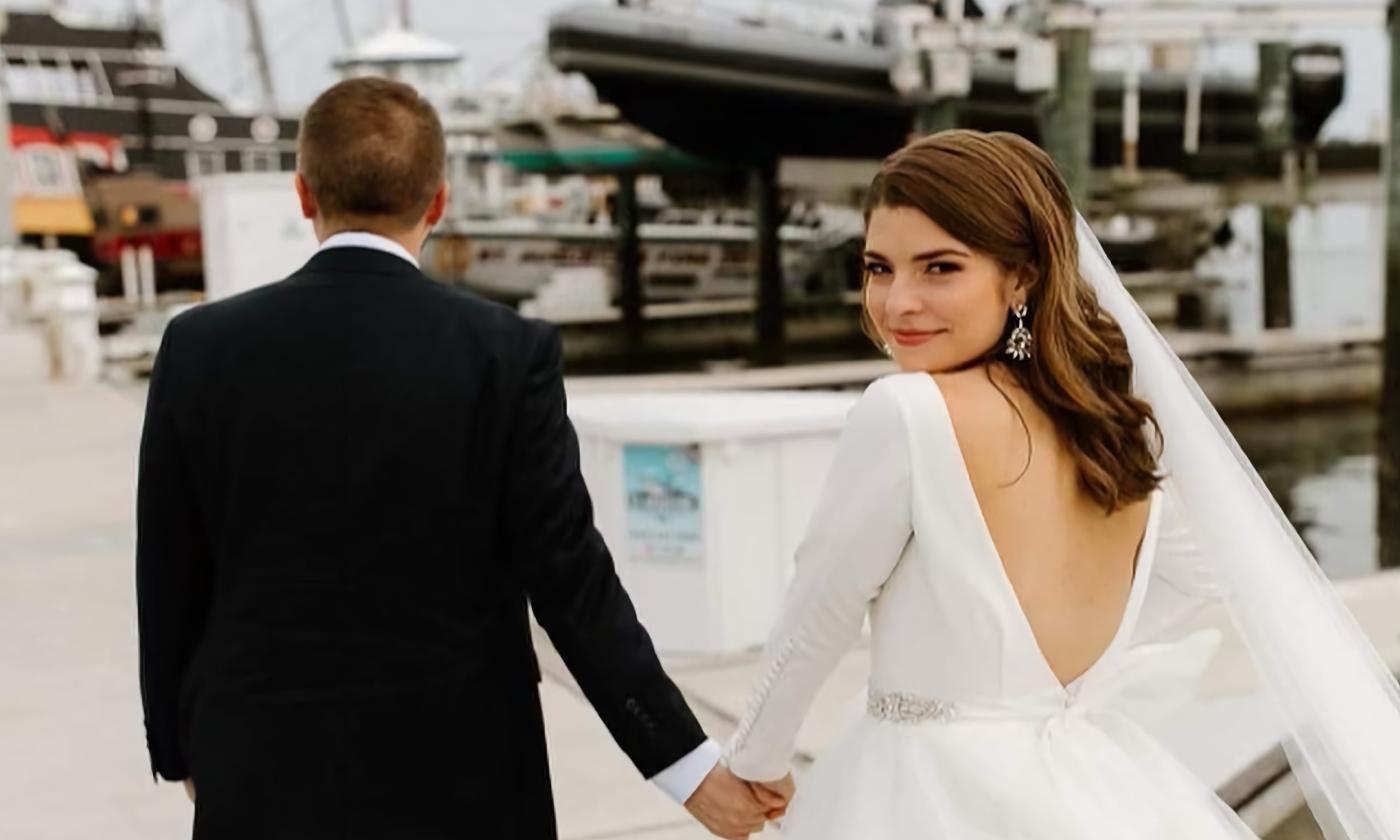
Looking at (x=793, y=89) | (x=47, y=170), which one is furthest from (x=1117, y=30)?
(x=47, y=170)

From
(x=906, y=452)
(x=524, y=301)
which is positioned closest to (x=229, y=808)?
(x=906, y=452)

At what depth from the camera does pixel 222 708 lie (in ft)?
6.84

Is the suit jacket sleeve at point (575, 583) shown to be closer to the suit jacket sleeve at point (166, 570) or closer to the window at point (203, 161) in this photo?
the suit jacket sleeve at point (166, 570)

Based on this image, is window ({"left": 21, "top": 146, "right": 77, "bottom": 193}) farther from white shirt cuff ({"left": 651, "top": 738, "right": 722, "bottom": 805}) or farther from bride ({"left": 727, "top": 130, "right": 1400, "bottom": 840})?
bride ({"left": 727, "top": 130, "right": 1400, "bottom": 840})

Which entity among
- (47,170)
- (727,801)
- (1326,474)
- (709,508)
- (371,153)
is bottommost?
(1326,474)

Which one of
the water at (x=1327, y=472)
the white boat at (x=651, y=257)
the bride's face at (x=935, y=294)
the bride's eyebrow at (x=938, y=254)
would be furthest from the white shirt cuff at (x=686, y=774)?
the white boat at (x=651, y=257)

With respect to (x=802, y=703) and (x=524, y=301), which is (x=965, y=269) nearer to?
(x=802, y=703)

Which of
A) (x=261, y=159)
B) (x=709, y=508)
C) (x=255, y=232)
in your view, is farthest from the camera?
(x=261, y=159)

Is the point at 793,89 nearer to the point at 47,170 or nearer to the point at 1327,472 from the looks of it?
the point at 1327,472

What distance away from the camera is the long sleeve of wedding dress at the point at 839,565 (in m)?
1.88

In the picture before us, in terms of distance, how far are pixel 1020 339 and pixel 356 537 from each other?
85cm

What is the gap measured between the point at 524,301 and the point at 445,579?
27273 mm

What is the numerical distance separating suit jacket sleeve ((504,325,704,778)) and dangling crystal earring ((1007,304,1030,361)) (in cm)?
58

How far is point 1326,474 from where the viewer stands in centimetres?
1694
